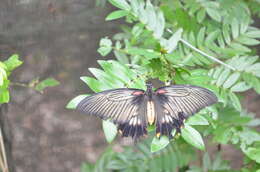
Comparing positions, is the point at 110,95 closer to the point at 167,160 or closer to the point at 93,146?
the point at 167,160

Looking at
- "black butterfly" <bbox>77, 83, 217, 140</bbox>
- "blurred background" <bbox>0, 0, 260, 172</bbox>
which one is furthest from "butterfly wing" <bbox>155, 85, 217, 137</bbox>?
"blurred background" <bbox>0, 0, 260, 172</bbox>

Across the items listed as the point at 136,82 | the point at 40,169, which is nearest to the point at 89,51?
the point at 40,169

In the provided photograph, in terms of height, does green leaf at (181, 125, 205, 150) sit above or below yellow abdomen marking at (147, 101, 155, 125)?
below

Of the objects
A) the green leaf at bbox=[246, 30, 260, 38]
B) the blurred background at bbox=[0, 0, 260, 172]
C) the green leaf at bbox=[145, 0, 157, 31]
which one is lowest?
the blurred background at bbox=[0, 0, 260, 172]

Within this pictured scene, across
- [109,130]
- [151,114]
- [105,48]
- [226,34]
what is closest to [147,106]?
[151,114]

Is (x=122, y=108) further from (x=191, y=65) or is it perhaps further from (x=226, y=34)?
(x=226, y=34)

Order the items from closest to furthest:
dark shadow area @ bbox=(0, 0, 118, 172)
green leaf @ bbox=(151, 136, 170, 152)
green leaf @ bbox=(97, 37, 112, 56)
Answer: green leaf @ bbox=(151, 136, 170, 152) → green leaf @ bbox=(97, 37, 112, 56) → dark shadow area @ bbox=(0, 0, 118, 172)

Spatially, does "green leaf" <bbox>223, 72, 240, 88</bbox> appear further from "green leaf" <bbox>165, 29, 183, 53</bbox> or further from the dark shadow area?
the dark shadow area
